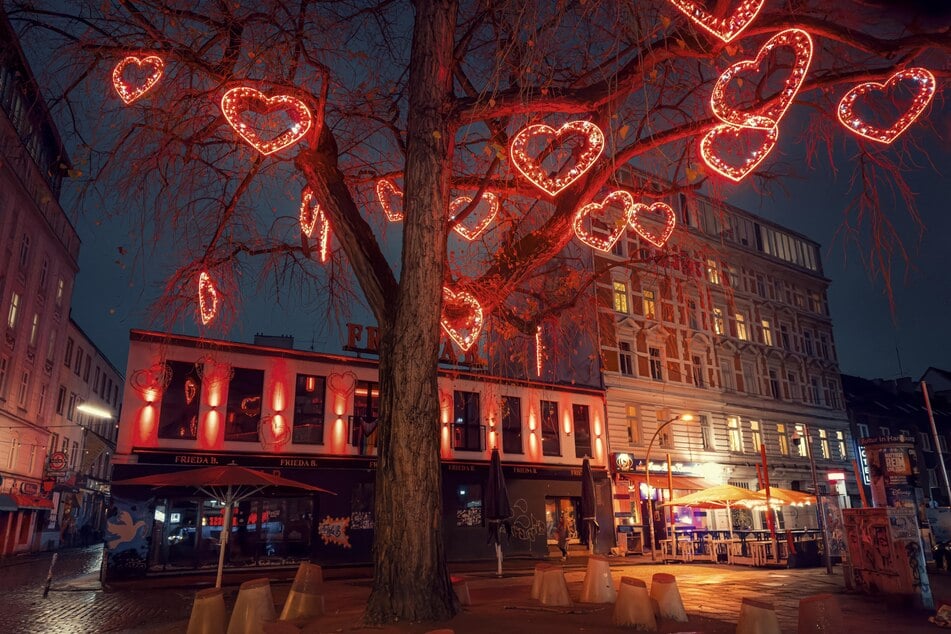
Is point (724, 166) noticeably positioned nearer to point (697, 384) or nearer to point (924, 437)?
point (697, 384)

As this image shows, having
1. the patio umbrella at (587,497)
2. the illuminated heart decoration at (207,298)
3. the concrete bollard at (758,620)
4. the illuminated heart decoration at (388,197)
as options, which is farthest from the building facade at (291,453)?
the concrete bollard at (758,620)

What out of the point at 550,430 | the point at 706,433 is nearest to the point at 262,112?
the point at 550,430

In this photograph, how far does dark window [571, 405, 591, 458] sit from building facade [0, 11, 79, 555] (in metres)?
22.8

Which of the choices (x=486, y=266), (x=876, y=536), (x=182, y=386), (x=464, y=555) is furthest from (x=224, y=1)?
(x=464, y=555)

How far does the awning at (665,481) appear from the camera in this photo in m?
27.2

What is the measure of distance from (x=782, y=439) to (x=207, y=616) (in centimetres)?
3463

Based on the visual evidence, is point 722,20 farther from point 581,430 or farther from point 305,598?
point 581,430

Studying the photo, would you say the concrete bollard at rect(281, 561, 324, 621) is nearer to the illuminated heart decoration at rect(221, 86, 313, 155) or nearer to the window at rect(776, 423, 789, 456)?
the illuminated heart decoration at rect(221, 86, 313, 155)

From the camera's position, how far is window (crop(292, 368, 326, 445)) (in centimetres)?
2220

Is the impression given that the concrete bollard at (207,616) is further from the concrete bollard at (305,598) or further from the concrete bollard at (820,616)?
the concrete bollard at (820,616)

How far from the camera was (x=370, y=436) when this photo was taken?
904 inches

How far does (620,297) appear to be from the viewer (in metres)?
31.0

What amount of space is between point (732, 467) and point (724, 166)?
27.7m

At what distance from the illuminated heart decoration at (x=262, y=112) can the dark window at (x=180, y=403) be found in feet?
48.2
